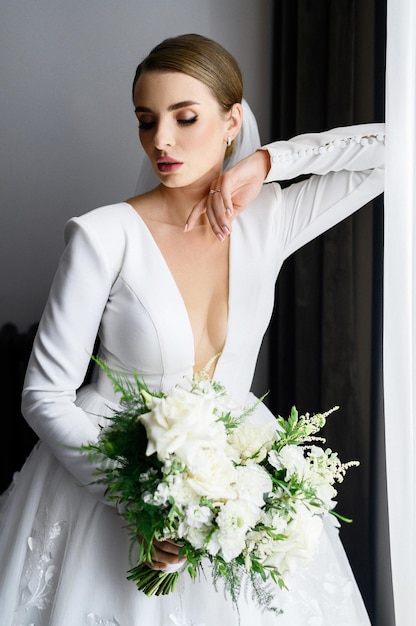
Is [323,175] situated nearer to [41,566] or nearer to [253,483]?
[253,483]

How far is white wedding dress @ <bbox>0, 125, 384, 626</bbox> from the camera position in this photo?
1.48 m

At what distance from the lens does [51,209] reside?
101 inches

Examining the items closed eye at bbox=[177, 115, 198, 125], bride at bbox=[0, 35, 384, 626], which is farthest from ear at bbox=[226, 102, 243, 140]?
closed eye at bbox=[177, 115, 198, 125]

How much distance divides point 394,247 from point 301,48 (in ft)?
3.19

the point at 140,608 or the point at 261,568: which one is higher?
the point at 261,568

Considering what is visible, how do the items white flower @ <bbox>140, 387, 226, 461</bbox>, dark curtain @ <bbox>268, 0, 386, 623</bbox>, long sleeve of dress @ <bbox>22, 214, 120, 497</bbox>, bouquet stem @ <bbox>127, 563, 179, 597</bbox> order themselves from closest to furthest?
white flower @ <bbox>140, 387, 226, 461</bbox> < bouquet stem @ <bbox>127, 563, 179, 597</bbox> < long sleeve of dress @ <bbox>22, 214, 120, 497</bbox> < dark curtain @ <bbox>268, 0, 386, 623</bbox>

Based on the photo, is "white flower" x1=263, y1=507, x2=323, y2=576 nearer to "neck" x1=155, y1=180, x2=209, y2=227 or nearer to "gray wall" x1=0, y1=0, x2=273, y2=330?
"neck" x1=155, y1=180, x2=209, y2=227

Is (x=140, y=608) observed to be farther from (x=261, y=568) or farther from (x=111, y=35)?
(x=111, y=35)

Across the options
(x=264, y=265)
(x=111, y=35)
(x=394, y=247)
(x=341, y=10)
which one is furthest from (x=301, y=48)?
(x=394, y=247)

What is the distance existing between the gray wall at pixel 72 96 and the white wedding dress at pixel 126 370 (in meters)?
0.81

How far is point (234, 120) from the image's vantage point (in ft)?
5.69

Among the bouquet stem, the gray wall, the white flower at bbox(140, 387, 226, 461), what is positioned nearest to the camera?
the white flower at bbox(140, 387, 226, 461)

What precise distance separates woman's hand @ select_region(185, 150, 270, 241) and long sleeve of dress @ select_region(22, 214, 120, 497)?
226 mm

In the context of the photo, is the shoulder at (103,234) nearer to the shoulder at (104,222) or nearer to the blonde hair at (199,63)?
the shoulder at (104,222)
